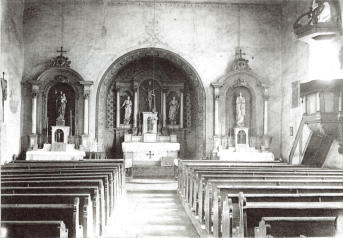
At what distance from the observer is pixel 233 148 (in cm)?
1380

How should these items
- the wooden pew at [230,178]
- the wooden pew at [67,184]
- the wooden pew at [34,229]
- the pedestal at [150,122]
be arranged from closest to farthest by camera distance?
the wooden pew at [34,229] < the wooden pew at [67,184] < the wooden pew at [230,178] < the pedestal at [150,122]

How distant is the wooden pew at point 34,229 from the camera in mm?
2951

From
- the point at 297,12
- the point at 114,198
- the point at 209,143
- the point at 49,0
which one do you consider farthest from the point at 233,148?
Result: the point at 49,0

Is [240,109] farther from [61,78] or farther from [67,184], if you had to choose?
[67,184]

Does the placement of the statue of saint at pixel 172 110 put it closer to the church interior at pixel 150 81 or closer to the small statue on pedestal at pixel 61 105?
the church interior at pixel 150 81

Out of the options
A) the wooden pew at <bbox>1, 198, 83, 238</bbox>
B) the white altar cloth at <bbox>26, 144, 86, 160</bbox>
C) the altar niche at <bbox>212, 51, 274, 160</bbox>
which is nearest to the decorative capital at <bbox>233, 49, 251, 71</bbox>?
the altar niche at <bbox>212, 51, 274, 160</bbox>

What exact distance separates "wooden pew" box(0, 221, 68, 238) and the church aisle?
3.02 m

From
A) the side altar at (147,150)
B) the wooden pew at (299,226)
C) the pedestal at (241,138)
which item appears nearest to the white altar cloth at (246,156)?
the pedestal at (241,138)

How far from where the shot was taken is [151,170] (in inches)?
530

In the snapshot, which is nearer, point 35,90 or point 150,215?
point 150,215

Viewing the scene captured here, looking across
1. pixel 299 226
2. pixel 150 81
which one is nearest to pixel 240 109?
pixel 150 81

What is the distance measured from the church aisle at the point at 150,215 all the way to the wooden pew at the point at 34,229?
302 centimetres

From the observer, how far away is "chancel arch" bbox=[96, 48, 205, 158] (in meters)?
14.8

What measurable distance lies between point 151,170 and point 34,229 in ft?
34.5
